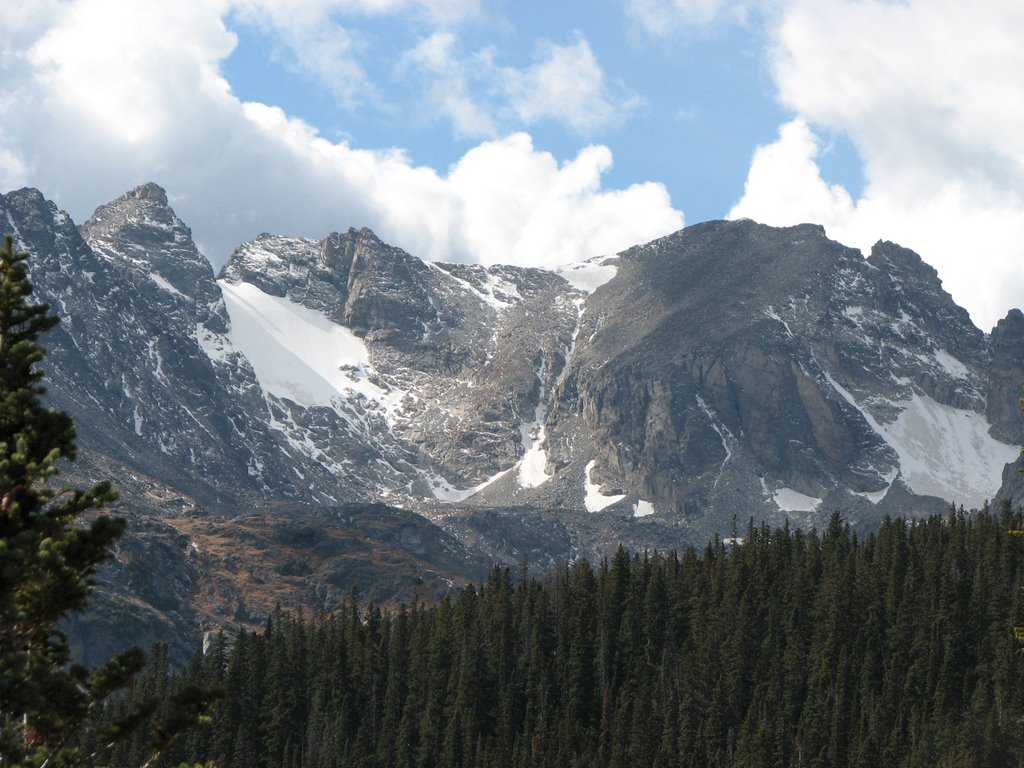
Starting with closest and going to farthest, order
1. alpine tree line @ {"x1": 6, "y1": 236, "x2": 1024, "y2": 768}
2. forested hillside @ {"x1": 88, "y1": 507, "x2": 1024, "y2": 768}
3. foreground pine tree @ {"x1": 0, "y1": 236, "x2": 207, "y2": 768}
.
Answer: foreground pine tree @ {"x1": 0, "y1": 236, "x2": 207, "y2": 768} < alpine tree line @ {"x1": 6, "y1": 236, "x2": 1024, "y2": 768} < forested hillside @ {"x1": 88, "y1": 507, "x2": 1024, "y2": 768}

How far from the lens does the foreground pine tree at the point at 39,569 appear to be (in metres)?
29.6

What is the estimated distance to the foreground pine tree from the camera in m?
29.6

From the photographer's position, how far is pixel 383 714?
611 ft

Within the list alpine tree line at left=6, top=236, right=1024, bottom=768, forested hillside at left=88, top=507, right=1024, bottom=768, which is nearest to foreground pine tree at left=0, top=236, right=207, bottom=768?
alpine tree line at left=6, top=236, right=1024, bottom=768

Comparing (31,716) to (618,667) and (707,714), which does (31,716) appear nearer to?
(707,714)

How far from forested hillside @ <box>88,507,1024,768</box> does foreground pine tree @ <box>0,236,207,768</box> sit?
128400 mm

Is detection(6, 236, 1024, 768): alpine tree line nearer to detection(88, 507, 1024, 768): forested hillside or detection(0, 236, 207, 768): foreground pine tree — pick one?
detection(88, 507, 1024, 768): forested hillside

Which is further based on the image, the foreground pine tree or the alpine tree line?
the alpine tree line

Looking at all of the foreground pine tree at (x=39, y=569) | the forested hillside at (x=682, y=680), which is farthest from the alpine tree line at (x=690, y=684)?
the foreground pine tree at (x=39, y=569)

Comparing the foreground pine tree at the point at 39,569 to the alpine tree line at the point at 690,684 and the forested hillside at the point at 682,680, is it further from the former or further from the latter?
the forested hillside at the point at 682,680

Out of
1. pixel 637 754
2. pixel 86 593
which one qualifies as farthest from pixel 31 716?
pixel 637 754

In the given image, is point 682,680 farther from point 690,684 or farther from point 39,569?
point 39,569

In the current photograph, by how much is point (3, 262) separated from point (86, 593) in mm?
7578

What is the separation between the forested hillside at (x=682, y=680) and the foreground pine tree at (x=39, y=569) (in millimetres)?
128400
